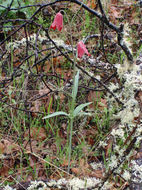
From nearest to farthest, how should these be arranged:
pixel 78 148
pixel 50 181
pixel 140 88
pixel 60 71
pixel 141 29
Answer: pixel 50 181 < pixel 140 88 < pixel 78 148 < pixel 60 71 < pixel 141 29

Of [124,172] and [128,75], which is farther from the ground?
[128,75]

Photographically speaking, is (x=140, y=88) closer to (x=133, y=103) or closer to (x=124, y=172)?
(x=133, y=103)

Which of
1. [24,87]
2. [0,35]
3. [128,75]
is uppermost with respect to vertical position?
[0,35]

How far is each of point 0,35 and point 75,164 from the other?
1862mm

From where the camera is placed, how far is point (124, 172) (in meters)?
1.22

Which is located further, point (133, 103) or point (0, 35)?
point (0, 35)

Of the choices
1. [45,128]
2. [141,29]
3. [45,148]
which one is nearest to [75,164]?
[45,148]

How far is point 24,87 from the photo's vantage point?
1.77 metres

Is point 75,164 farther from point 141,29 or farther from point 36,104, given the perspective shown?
point 141,29

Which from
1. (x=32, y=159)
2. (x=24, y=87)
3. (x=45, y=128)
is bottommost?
(x=32, y=159)

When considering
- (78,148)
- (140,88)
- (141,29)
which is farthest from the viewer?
(141,29)

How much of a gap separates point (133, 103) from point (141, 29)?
57.1 inches

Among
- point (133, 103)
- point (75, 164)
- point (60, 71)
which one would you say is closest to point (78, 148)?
point (75, 164)

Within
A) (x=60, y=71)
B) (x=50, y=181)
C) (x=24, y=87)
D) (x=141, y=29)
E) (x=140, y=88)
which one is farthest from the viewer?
(x=141, y=29)
